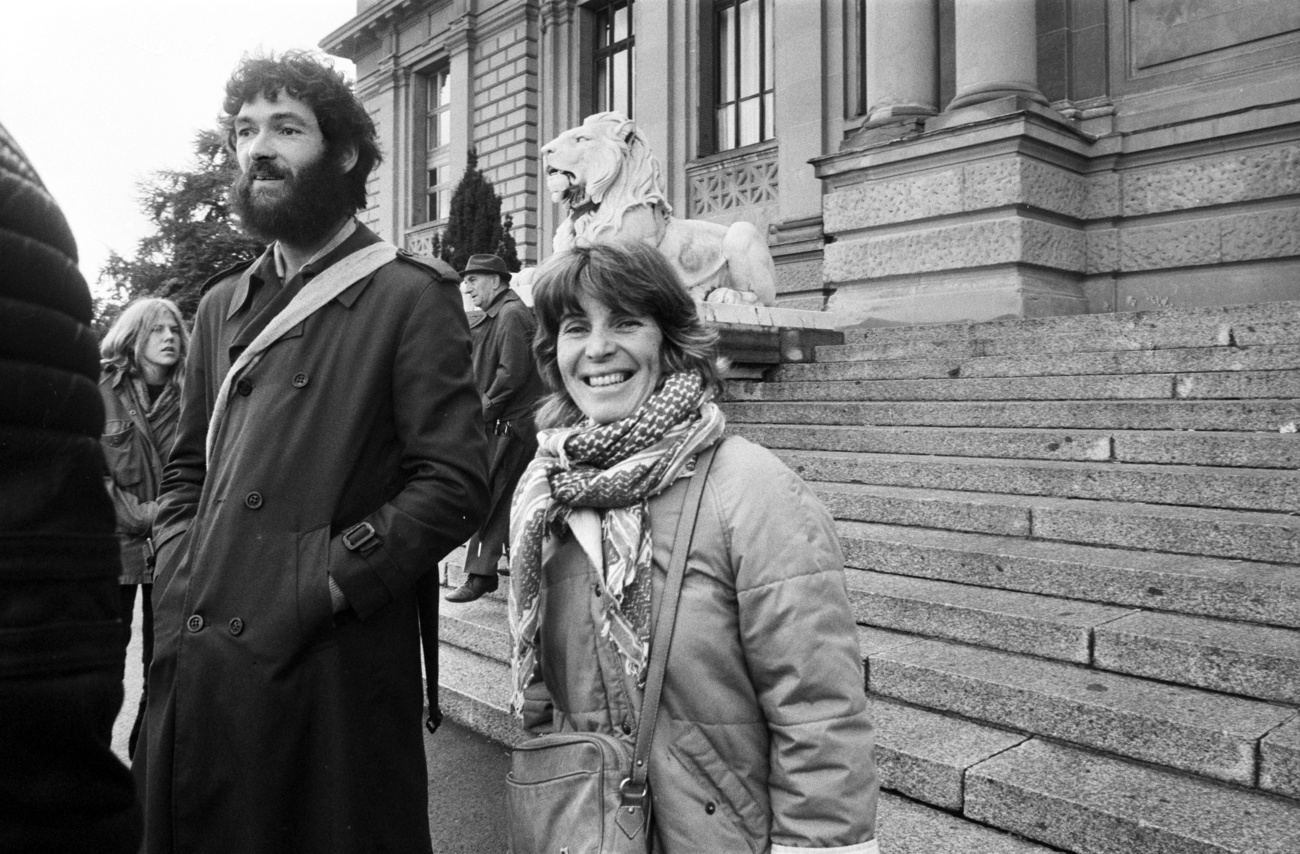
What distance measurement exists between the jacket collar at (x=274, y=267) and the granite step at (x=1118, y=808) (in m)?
2.35

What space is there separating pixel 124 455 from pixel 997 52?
8908 mm

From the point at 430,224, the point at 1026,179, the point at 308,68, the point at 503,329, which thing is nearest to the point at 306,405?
the point at 308,68

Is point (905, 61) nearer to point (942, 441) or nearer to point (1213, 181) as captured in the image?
point (1213, 181)

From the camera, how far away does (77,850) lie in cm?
83

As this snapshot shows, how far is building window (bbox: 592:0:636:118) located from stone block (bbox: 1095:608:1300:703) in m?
15.8

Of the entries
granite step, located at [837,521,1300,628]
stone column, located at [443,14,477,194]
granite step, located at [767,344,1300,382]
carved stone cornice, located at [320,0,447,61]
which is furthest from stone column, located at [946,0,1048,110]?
carved stone cornice, located at [320,0,447,61]

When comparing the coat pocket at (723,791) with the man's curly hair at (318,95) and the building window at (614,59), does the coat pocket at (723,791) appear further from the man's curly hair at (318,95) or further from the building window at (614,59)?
the building window at (614,59)

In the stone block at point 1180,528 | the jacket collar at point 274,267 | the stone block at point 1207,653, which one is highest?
the jacket collar at point 274,267

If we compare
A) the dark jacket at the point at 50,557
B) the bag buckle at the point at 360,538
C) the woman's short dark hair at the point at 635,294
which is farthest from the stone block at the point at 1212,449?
the dark jacket at the point at 50,557

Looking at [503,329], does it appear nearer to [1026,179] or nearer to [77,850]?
[77,850]

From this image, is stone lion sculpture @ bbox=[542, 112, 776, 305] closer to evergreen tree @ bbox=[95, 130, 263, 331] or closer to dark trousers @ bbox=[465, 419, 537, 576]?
dark trousers @ bbox=[465, 419, 537, 576]

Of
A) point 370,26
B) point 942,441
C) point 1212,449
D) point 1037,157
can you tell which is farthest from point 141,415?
point 370,26

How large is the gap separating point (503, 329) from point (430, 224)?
17289 millimetres

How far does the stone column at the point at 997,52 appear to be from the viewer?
395 inches
